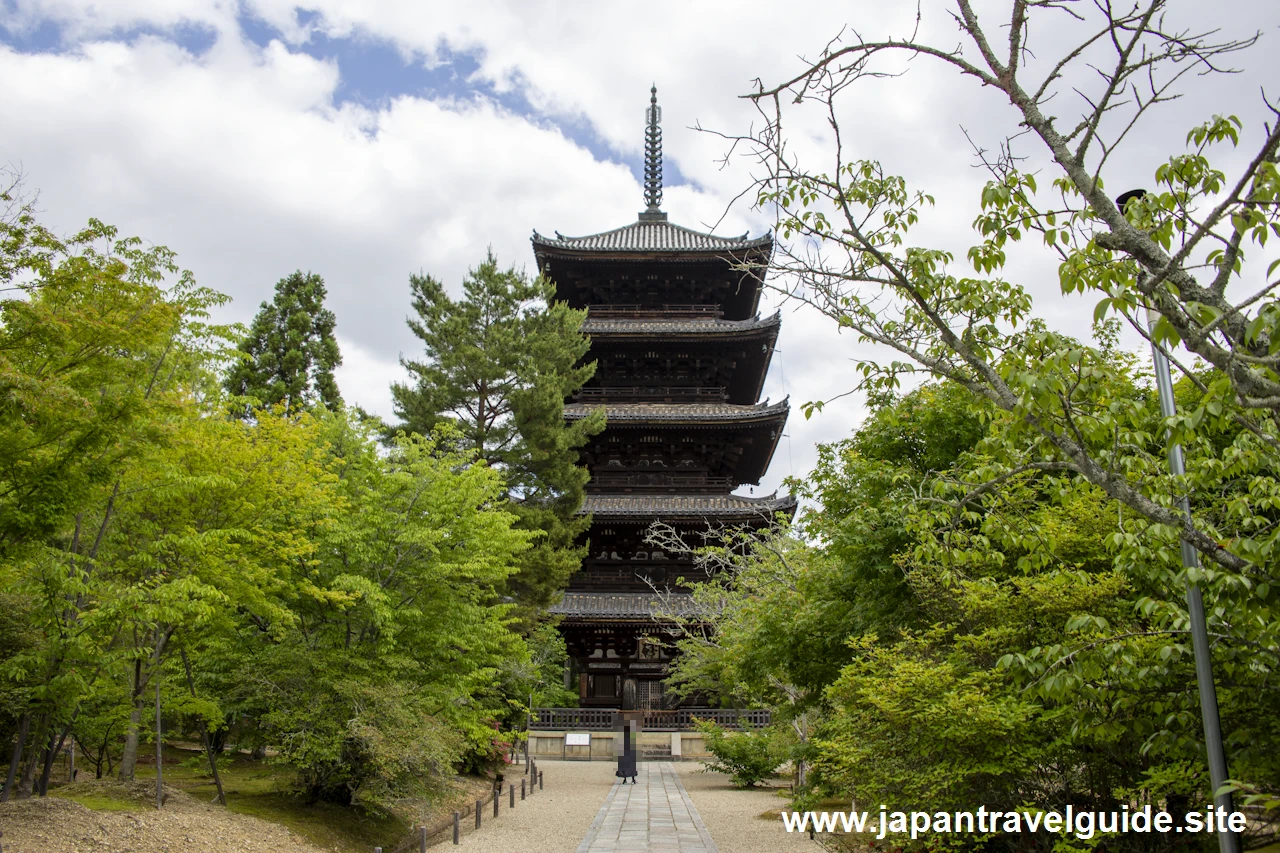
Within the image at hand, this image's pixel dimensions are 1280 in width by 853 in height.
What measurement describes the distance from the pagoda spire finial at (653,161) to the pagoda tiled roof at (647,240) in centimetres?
188

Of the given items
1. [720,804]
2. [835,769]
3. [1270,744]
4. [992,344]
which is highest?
[992,344]

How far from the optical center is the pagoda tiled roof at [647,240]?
101ft

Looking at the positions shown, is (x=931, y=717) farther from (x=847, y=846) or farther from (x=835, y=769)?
(x=847, y=846)

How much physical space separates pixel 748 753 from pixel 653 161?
29.0 m

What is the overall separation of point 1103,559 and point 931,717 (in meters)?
2.39

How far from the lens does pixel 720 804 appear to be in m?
17.4

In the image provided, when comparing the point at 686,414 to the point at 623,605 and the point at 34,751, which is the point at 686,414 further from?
the point at 34,751

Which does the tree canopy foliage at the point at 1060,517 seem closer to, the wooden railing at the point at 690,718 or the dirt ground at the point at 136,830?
the dirt ground at the point at 136,830

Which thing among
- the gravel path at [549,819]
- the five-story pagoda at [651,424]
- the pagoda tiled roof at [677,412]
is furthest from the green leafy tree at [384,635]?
the pagoda tiled roof at [677,412]

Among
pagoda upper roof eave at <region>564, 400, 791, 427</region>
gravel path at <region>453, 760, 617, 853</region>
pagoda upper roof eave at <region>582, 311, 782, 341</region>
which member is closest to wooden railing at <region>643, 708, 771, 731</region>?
gravel path at <region>453, 760, 617, 853</region>

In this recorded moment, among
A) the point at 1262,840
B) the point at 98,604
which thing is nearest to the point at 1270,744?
the point at 1262,840

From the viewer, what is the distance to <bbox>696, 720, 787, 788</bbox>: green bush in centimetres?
2047

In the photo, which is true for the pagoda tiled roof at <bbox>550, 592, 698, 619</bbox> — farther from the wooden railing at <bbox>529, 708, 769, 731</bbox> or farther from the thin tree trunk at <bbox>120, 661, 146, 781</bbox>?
the thin tree trunk at <bbox>120, 661, 146, 781</bbox>

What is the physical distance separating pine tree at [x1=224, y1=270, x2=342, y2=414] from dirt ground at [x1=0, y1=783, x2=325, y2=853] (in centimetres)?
1509
